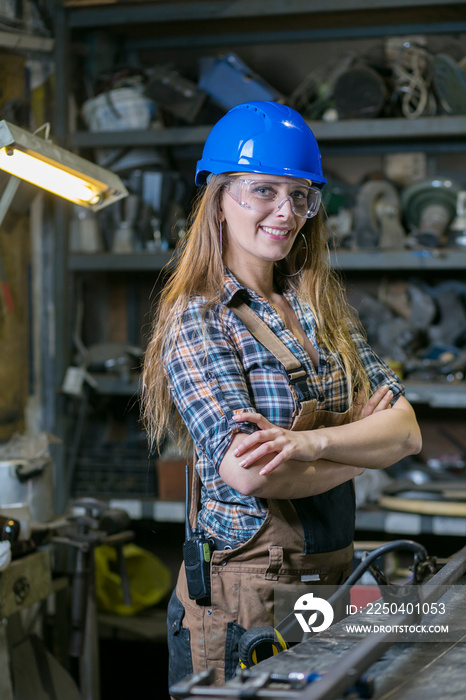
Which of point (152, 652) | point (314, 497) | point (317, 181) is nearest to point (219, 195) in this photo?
point (317, 181)

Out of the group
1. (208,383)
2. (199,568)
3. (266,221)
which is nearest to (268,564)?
(199,568)

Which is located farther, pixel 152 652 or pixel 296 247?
pixel 152 652

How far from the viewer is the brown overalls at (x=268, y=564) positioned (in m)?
1.45

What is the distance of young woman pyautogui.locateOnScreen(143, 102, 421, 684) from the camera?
1.44m

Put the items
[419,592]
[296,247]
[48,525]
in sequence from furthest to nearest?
[48,525]
[296,247]
[419,592]

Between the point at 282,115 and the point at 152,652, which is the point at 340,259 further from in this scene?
the point at 152,652

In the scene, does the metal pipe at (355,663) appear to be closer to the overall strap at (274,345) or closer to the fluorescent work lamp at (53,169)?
the overall strap at (274,345)

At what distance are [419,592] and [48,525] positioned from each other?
5.24ft

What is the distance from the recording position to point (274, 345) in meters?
1.54

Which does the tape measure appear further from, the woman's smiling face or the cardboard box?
the cardboard box

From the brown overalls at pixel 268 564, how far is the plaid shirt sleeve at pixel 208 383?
0.10m

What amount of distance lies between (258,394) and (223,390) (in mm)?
89

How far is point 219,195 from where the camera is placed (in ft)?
5.40

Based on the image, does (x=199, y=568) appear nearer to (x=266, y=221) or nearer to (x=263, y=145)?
(x=266, y=221)
